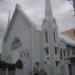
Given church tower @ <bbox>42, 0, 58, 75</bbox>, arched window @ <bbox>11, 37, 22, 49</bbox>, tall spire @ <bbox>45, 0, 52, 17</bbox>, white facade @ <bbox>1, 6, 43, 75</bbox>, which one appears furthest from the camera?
arched window @ <bbox>11, 37, 22, 49</bbox>

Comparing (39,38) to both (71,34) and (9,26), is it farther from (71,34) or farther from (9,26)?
(9,26)

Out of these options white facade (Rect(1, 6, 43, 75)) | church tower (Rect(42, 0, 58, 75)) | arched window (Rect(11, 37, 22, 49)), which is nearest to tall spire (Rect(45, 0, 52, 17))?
church tower (Rect(42, 0, 58, 75))

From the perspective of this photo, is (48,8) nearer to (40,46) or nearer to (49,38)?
(49,38)

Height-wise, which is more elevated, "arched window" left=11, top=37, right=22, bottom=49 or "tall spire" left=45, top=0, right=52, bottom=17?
"tall spire" left=45, top=0, right=52, bottom=17

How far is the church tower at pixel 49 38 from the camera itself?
32.8 metres

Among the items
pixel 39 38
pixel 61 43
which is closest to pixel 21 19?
pixel 39 38

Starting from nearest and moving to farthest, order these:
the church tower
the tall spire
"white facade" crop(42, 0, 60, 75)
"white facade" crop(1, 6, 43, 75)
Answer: "white facade" crop(42, 0, 60, 75) < the church tower < the tall spire < "white facade" crop(1, 6, 43, 75)

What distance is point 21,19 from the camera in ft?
133

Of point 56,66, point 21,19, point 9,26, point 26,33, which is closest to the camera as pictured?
point 56,66

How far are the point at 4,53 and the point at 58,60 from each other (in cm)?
1779

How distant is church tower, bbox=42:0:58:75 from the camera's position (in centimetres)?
3275

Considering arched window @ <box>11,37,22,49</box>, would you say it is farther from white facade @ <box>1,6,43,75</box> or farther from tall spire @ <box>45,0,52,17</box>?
tall spire @ <box>45,0,52,17</box>

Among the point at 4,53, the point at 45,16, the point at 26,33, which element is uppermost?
the point at 45,16

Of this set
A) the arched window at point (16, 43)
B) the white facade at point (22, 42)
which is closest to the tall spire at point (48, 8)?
the white facade at point (22, 42)
